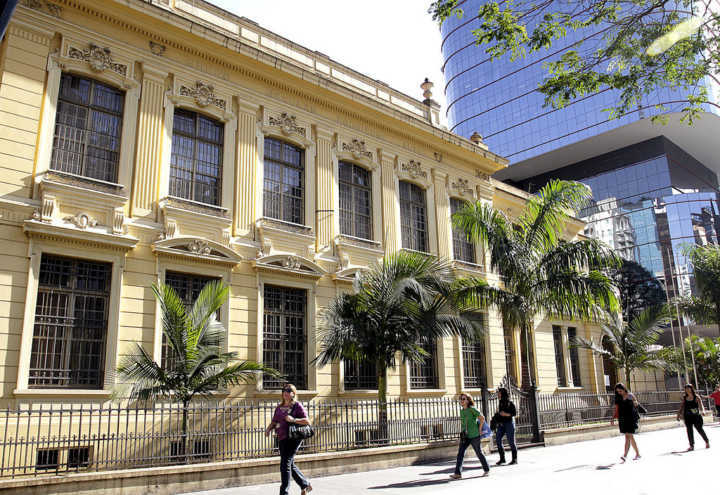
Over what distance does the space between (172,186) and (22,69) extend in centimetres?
409

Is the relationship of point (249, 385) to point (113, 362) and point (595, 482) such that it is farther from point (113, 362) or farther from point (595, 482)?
point (595, 482)

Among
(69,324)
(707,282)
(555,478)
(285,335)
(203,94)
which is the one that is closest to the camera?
(555,478)

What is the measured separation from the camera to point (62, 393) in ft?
38.4

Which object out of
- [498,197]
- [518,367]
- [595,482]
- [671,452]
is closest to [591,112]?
[498,197]

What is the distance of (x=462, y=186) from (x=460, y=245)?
2370 millimetres

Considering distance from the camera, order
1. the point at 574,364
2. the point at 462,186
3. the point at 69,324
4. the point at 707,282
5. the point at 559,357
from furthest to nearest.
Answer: the point at 707,282 → the point at 574,364 → the point at 559,357 → the point at 462,186 → the point at 69,324

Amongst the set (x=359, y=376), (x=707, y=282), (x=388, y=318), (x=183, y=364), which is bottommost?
(x=359, y=376)

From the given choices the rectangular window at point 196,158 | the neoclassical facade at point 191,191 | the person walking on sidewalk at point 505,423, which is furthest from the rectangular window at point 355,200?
the person walking on sidewalk at point 505,423

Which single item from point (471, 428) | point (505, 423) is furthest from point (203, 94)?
point (505, 423)

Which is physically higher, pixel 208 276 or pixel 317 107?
pixel 317 107

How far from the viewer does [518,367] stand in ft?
77.0

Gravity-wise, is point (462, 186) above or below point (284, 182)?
above

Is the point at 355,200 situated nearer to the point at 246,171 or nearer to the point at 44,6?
the point at 246,171

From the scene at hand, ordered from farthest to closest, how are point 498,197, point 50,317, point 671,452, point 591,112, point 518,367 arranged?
point 591,112 → point 498,197 → point 518,367 → point 671,452 → point 50,317
